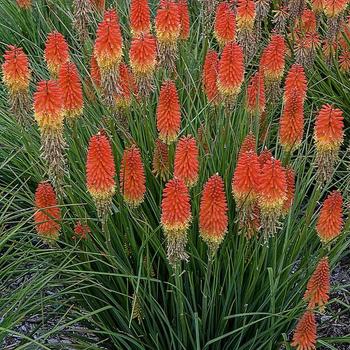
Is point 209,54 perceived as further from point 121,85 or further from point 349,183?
point 349,183

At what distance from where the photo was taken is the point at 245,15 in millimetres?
3174

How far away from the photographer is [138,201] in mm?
2697

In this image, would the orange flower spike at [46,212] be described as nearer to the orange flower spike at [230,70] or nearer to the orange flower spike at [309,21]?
→ the orange flower spike at [230,70]

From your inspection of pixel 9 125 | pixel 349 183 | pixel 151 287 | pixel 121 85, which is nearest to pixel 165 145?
pixel 121 85

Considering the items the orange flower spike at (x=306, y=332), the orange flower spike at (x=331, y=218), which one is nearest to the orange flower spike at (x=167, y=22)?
the orange flower spike at (x=331, y=218)

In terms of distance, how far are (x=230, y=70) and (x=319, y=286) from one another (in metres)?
0.95

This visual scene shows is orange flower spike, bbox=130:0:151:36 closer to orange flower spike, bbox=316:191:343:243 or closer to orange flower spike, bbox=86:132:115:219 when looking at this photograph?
orange flower spike, bbox=86:132:115:219

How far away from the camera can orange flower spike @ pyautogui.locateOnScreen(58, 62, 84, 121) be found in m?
2.77

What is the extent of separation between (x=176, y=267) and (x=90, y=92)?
58.5 inches

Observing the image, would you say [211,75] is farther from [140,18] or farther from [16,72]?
[16,72]

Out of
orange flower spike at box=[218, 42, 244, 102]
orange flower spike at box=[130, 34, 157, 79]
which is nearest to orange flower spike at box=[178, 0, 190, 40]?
orange flower spike at box=[130, 34, 157, 79]

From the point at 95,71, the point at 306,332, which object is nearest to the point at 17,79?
the point at 95,71

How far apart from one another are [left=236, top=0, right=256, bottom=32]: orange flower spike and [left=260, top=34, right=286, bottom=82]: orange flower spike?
135 mm

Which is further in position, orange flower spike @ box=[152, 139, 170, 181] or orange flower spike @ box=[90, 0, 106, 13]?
orange flower spike @ box=[90, 0, 106, 13]
